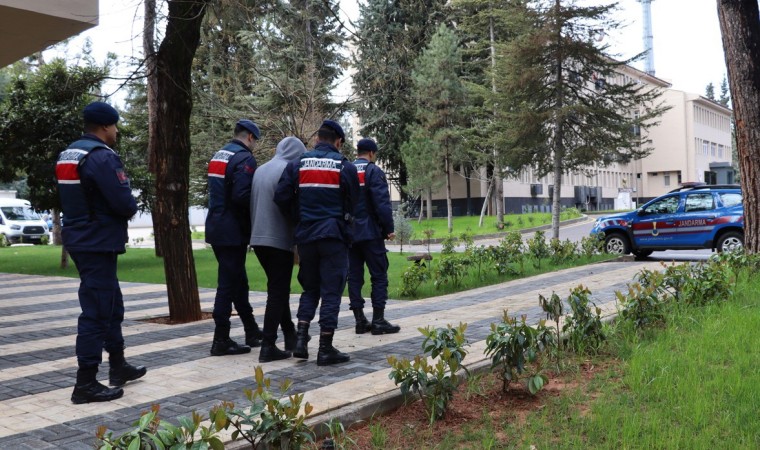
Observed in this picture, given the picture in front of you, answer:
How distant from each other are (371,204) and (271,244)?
1543 millimetres

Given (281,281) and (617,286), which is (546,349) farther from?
(617,286)

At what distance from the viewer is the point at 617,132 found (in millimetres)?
23672

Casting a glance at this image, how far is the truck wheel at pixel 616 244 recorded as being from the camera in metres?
17.7

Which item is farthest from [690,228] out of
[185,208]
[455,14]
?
[455,14]

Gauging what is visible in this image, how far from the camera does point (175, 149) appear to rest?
8.74m

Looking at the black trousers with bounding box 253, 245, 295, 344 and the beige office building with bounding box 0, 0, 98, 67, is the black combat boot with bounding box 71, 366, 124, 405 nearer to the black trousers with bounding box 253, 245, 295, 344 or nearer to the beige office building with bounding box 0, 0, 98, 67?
the black trousers with bounding box 253, 245, 295, 344

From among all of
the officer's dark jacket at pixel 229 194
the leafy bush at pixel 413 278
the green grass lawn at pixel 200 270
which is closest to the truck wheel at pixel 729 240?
the green grass lawn at pixel 200 270

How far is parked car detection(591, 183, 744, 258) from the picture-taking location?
15.8 meters

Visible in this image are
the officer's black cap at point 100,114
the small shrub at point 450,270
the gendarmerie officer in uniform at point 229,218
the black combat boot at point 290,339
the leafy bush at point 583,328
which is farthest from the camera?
the small shrub at point 450,270

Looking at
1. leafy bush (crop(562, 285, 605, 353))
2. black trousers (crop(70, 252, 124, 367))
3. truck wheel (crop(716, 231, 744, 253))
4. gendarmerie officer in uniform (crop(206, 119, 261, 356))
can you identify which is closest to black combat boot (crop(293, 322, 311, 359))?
gendarmerie officer in uniform (crop(206, 119, 261, 356))

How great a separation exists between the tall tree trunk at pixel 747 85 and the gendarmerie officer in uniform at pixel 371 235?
6.03 metres

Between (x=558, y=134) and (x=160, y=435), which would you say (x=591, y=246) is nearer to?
(x=558, y=134)

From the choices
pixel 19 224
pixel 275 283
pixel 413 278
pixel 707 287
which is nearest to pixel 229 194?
pixel 275 283

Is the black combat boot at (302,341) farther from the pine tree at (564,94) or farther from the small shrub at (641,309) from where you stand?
the pine tree at (564,94)
